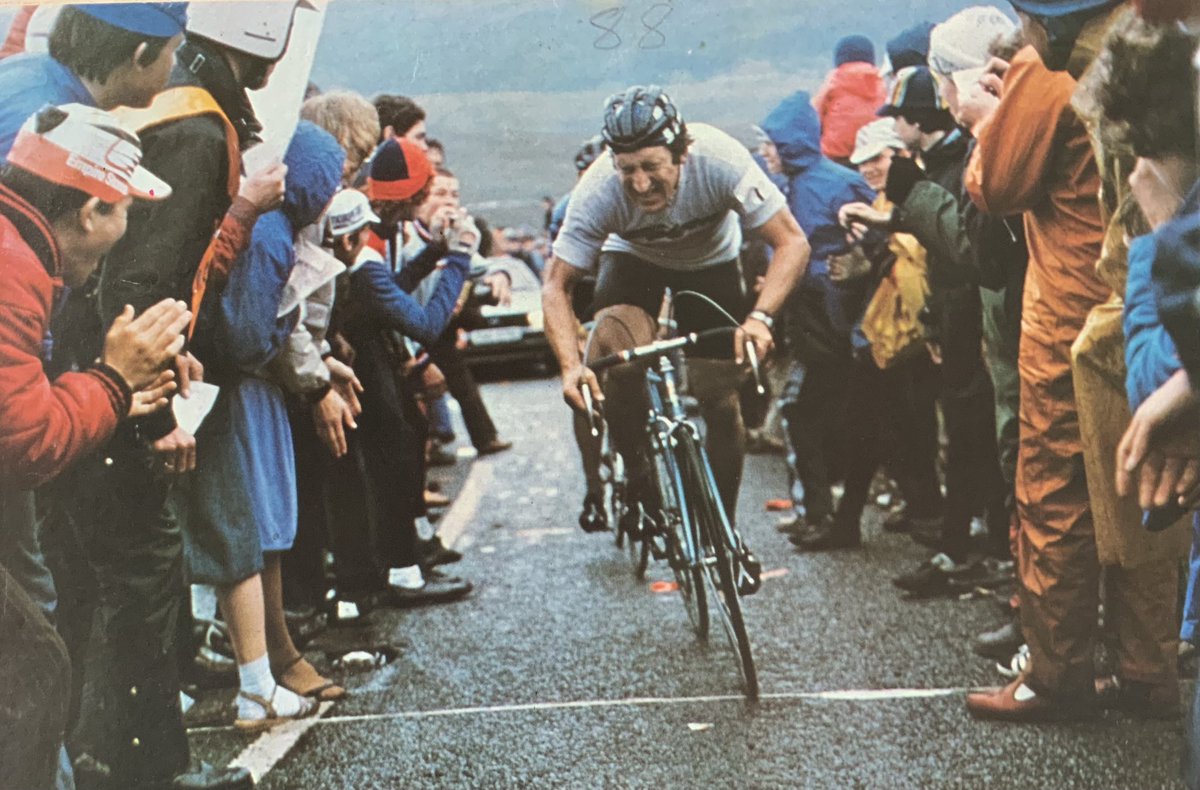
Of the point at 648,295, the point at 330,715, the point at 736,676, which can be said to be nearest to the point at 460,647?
the point at 330,715

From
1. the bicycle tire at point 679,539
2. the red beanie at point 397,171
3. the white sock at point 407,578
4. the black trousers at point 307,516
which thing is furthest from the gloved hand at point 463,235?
the white sock at point 407,578

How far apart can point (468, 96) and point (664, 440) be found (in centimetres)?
145

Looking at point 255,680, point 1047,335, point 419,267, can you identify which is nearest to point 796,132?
point 1047,335

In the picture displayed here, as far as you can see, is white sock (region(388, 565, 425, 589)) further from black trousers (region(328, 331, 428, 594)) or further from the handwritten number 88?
the handwritten number 88

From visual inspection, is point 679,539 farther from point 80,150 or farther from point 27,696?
point 80,150

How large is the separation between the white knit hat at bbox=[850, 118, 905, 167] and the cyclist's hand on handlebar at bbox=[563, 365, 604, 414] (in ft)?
3.70

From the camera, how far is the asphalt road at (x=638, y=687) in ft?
16.6

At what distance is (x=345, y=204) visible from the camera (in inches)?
227

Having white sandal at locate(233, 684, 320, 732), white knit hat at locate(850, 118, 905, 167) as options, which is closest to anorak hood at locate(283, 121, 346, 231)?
white sandal at locate(233, 684, 320, 732)

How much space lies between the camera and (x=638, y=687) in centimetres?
575

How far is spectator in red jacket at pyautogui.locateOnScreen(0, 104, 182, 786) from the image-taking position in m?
4.81

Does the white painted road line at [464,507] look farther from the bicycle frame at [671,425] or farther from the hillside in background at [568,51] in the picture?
the hillside in background at [568,51]

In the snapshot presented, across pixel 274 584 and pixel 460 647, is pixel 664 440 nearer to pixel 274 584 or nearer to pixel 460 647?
pixel 460 647

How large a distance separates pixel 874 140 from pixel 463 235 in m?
1.42
